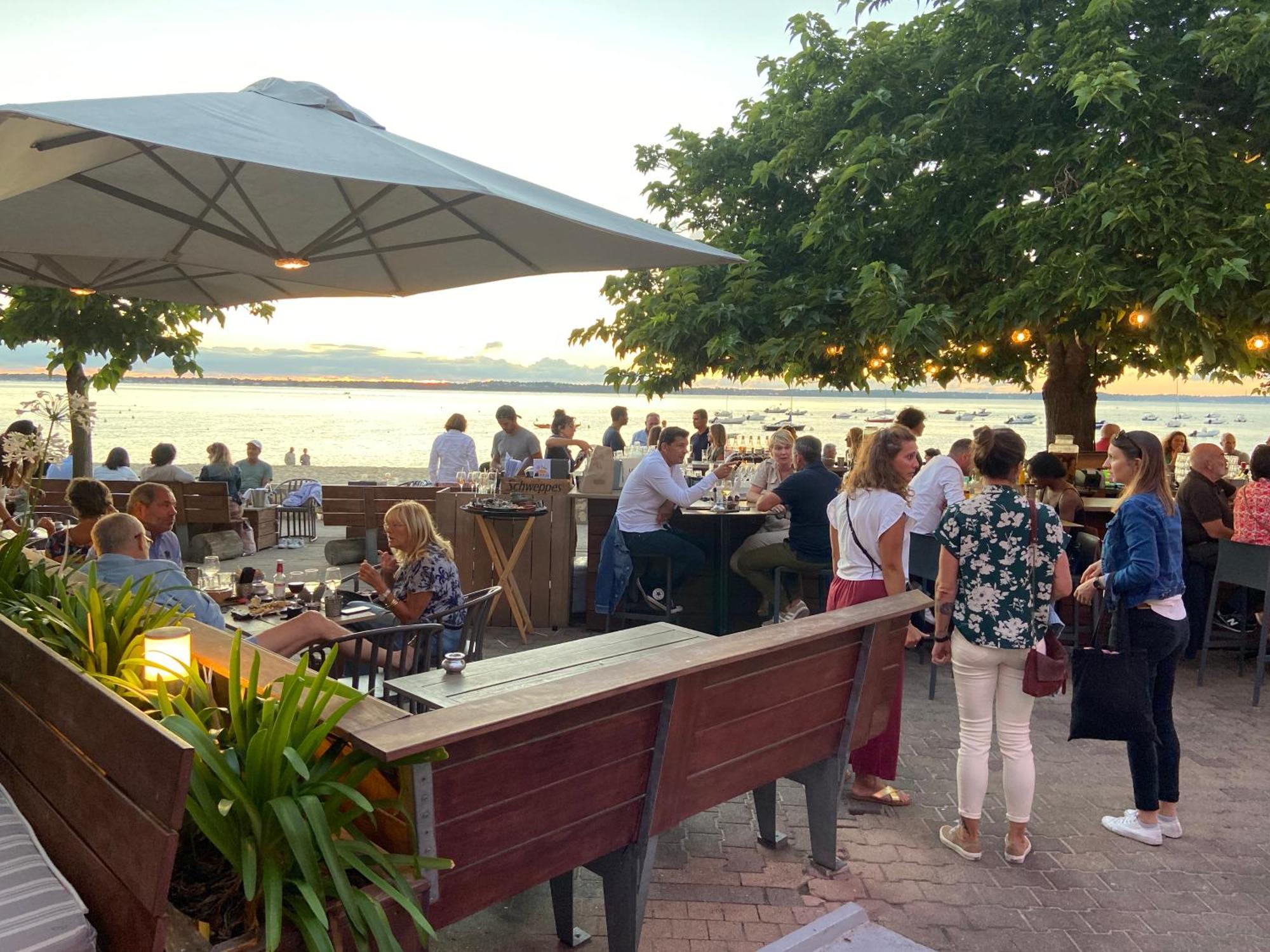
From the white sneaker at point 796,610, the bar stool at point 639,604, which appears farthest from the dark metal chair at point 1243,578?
the bar stool at point 639,604

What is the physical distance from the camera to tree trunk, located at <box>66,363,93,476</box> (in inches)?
445

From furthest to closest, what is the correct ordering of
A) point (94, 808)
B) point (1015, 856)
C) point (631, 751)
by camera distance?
point (1015, 856) < point (631, 751) < point (94, 808)

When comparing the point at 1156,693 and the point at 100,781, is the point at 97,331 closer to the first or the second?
the point at 100,781

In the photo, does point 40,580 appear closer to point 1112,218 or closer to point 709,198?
point 1112,218

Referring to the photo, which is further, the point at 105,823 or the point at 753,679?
the point at 753,679

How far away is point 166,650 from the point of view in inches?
106

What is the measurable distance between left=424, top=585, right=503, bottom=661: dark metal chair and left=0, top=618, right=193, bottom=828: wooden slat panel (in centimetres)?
225

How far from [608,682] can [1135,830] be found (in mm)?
3019

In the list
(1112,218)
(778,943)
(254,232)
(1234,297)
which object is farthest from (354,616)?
(1234,297)

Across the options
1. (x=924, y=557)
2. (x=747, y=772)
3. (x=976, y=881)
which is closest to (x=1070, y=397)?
(x=924, y=557)

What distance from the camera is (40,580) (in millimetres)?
3467

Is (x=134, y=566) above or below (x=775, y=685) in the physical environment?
above

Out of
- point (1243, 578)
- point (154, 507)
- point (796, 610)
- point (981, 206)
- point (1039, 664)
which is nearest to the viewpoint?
point (1039, 664)

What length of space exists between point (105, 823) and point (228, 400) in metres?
181
